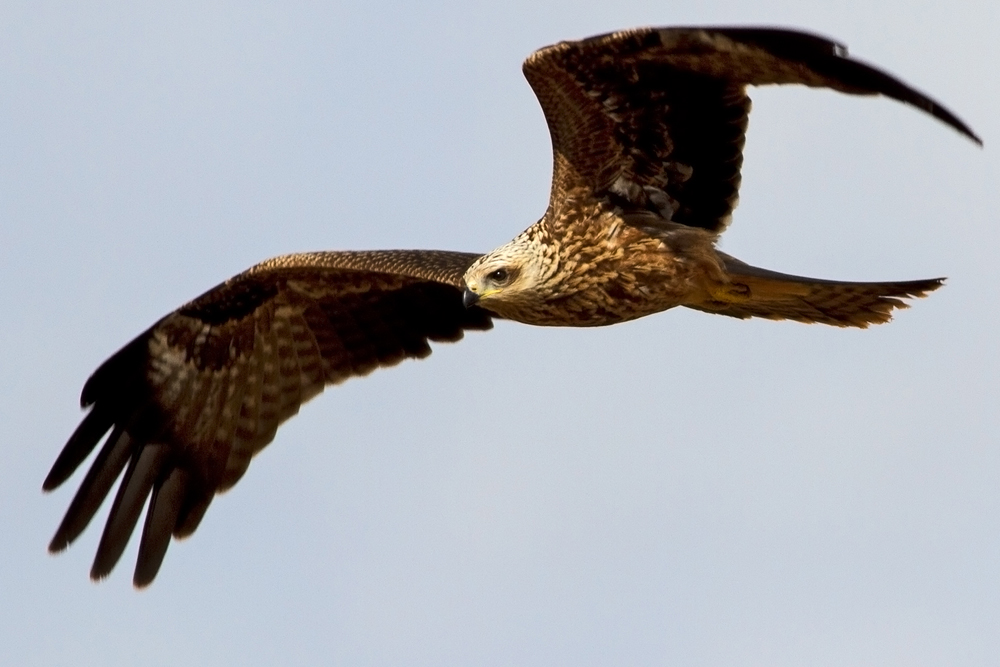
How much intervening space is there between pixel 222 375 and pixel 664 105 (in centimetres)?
403

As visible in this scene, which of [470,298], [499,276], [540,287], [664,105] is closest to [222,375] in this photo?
[470,298]

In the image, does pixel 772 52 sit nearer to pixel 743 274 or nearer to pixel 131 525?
pixel 743 274

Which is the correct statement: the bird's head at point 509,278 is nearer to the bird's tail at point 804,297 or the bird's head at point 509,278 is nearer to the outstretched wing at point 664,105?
the outstretched wing at point 664,105

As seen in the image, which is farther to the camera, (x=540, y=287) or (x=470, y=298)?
(x=470, y=298)

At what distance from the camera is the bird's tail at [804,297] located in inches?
381

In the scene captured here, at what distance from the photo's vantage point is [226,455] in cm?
1168

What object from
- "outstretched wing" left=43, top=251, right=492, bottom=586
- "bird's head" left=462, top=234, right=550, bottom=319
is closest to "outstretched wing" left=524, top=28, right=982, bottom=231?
"bird's head" left=462, top=234, right=550, bottom=319

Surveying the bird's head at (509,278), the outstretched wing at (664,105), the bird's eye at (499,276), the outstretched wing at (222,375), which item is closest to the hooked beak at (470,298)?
the bird's head at (509,278)

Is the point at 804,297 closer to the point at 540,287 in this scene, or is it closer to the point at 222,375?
the point at 540,287

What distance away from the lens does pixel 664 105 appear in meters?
9.34

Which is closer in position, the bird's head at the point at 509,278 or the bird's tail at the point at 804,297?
the bird's tail at the point at 804,297

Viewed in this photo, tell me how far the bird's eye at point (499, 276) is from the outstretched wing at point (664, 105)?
44cm

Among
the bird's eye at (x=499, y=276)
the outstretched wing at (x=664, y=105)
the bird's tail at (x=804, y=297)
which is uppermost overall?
the outstretched wing at (x=664, y=105)

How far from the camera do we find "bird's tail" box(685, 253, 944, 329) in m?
9.68
